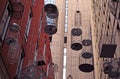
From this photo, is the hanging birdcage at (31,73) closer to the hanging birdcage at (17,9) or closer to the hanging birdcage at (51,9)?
the hanging birdcage at (51,9)

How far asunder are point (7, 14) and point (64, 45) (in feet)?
69.3

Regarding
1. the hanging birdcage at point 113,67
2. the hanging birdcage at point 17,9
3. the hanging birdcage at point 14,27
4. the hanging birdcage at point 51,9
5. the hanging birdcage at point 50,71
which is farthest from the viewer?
the hanging birdcage at point 50,71

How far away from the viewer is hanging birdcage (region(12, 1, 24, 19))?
11719mm

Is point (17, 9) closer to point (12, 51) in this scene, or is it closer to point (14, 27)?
point (14, 27)

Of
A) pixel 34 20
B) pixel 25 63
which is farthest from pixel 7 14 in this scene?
pixel 34 20

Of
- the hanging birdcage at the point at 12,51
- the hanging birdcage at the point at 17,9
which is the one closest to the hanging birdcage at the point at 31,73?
the hanging birdcage at the point at 12,51

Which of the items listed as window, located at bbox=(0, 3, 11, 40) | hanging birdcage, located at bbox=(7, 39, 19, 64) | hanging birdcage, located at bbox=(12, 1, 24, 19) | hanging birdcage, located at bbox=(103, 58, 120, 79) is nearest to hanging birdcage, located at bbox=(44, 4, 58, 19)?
hanging birdcage, located at bbox=(12, 1, 24, 19)

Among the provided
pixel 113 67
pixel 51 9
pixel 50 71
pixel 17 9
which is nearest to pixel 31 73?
pixel 51 9

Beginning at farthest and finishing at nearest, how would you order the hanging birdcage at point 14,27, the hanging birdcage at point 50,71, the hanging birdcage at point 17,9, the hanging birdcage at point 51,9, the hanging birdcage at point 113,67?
1. the hanging birdcage at point 50,71
2. the hanging birdcage at point 17,9
3. the hanging birdcage at point 14,27
4. the hanging birdcage at point 51,9
5. the hanging birdcage at point 113,67

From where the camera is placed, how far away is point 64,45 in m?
33.4

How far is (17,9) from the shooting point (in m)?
12.0

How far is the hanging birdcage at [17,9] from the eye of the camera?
461 inches

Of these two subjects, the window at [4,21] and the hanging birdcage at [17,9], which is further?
the hanging birdcage at [17,9]

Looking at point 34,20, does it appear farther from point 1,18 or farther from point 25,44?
point 1,18
